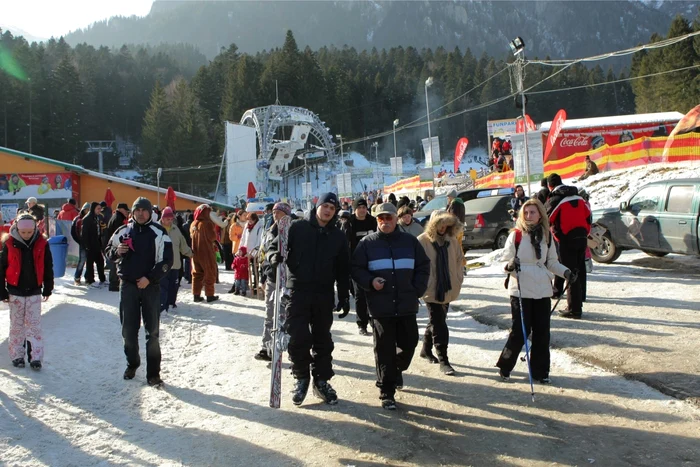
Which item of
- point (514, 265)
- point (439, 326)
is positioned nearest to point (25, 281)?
point (439, 326)

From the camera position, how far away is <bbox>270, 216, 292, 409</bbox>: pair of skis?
457 cm

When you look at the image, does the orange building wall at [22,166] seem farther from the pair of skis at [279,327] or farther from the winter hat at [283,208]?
the pair of skis at [279,327]

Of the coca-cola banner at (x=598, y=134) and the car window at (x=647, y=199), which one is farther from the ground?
the coca-cola banner at (x=598, y=134)

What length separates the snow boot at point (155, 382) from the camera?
5312 millimetres

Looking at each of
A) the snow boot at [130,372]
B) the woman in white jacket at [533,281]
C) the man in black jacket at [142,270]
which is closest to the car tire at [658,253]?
the woman in white jacket at [533,281]

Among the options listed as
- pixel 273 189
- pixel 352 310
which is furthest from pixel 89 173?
pixel 273 189

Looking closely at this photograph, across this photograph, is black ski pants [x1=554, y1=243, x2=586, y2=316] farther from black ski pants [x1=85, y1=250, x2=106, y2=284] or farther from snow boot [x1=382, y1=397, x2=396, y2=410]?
black ski pants [x1=85, y1=250, x2=106, y2=284]

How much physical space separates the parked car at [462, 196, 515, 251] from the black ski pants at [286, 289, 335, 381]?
1161 centimetres

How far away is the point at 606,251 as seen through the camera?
40.1 feet

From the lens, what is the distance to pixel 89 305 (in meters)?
9.90

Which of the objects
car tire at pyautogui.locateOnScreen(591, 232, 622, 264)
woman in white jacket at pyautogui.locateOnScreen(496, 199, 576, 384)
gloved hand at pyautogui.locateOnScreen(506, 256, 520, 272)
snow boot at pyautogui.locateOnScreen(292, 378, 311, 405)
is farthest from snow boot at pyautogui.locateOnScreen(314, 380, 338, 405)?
car tire at pyautogui.locateOnScreen(591, 232, 622, 264)

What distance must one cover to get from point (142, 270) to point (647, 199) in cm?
1047

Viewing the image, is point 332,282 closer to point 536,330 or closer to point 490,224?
point 536,330

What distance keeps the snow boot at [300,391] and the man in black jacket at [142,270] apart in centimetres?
157
